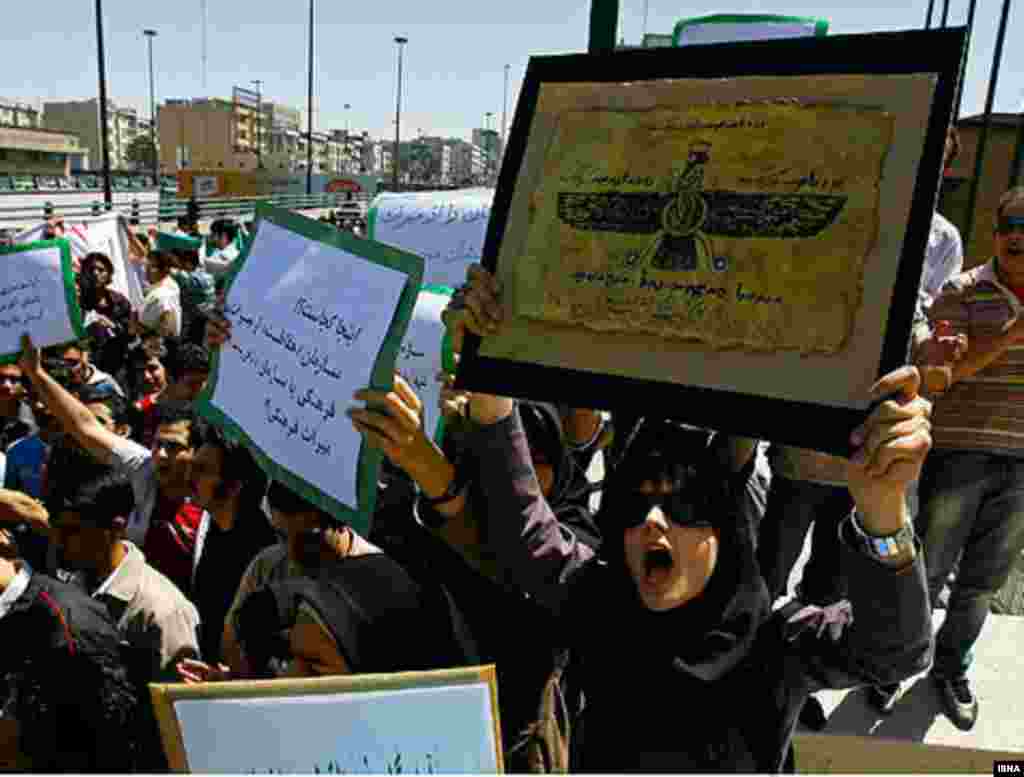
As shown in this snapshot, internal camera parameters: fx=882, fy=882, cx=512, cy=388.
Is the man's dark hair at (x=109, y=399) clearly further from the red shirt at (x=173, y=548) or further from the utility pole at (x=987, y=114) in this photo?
the utility pole at (x=987, y=114)

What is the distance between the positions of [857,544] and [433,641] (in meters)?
0.79

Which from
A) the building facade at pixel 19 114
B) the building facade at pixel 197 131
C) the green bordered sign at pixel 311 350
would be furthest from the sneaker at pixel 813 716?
the building facade at pixel 19 114

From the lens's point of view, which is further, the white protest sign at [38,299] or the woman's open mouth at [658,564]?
the white protest sign at [38,299]

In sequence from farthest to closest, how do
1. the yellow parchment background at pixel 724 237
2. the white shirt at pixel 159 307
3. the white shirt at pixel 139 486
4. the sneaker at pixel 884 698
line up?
the white shirt at pixel 159 307, the sneaker at pixel 884 698, the white shirt at pixel 139 486, the yellow parchment background at pixel 724 237

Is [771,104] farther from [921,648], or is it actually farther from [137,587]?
[137,587]

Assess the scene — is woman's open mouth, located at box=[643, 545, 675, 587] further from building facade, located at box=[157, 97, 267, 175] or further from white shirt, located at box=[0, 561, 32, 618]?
building facade, located at box=[157, 97, 267, 175]

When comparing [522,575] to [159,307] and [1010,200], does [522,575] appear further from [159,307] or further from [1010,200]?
[159,307]

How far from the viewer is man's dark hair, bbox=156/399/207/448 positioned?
2.39 m

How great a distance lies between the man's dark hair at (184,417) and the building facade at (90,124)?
379 feet

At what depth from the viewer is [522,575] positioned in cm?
158

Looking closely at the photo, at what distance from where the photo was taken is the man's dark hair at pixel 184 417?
2.39m

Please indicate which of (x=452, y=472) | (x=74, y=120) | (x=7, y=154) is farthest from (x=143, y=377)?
(x=74, y=120)

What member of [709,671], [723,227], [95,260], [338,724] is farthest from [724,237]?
[95,260]

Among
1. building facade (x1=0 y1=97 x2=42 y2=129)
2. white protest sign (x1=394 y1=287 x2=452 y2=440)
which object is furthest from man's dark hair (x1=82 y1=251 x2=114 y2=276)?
building facade (x1=0 y1=97 x2=42 y2=129)
